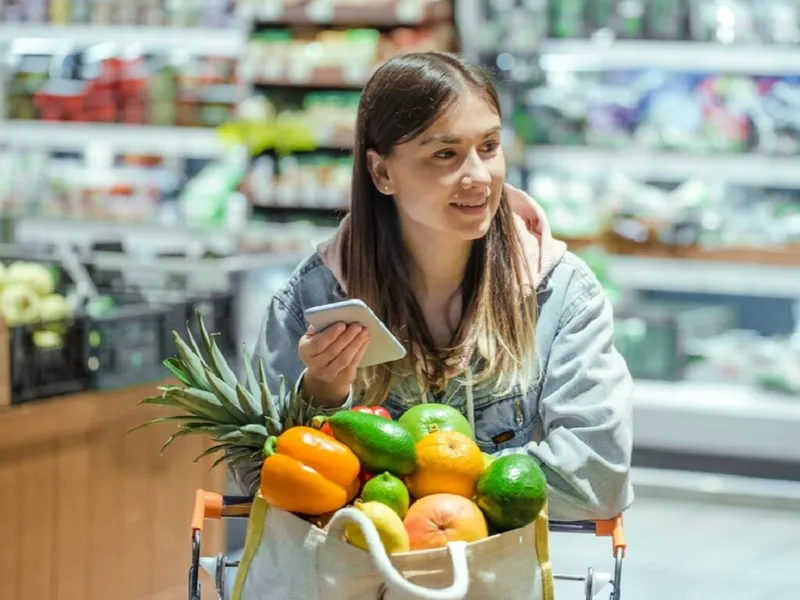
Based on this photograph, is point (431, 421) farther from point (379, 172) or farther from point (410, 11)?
point (410, 11)

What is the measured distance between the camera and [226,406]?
1.97 m

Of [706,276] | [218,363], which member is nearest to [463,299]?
[218,363]

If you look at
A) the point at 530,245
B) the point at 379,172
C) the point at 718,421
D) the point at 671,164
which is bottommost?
the point at 718,421

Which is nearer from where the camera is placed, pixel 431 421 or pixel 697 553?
pixel 431 421

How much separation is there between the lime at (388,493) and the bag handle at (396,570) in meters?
0.08

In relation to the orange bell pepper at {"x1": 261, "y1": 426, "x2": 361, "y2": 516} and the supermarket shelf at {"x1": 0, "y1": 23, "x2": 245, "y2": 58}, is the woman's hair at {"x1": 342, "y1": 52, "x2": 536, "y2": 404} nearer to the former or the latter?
the orange bell pepper at {"x1": 261, "y1": 426, "x2": 361, "y2": 516}

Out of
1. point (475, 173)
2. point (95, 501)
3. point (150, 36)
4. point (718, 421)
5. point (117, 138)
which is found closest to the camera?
point (475, 173)

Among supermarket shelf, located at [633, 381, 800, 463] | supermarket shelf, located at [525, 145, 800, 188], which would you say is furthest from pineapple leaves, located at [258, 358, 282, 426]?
supermarket shelf, located at [525, 145, 800, 188]

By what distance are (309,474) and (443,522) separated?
183mm

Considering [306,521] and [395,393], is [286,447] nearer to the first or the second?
[306,521]

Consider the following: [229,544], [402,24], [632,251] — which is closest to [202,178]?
[402,24]

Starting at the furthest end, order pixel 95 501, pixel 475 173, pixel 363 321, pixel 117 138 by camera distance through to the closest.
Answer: pixel 117 138 → pixel 95 501 → pixel 475 173 → pixel 363 321

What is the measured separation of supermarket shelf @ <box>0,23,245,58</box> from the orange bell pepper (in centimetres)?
554

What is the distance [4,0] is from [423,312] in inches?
246
